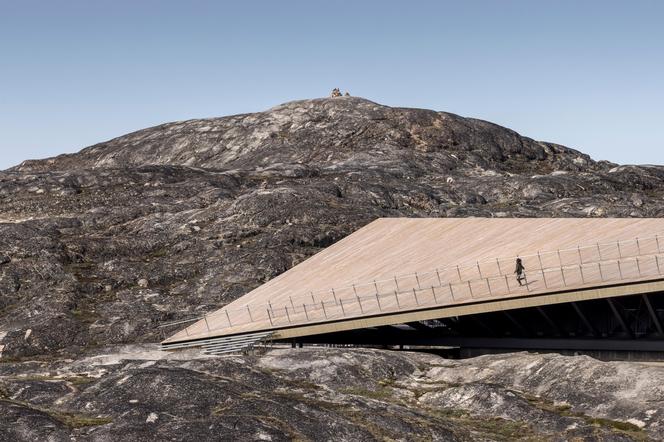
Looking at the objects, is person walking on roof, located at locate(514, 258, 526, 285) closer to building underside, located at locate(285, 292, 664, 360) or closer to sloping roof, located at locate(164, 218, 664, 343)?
sloping roof, located at locate(164, 218, 664, 343)

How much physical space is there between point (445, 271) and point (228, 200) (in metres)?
38.0

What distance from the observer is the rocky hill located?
78938mm

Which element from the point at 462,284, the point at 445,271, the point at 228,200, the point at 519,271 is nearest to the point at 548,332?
the point at 519,271

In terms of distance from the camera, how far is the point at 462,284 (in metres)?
62.4

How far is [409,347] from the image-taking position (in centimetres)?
7012

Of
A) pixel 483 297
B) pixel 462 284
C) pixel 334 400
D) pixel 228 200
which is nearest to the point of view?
pixel 334 400

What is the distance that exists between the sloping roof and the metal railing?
2.5 inches

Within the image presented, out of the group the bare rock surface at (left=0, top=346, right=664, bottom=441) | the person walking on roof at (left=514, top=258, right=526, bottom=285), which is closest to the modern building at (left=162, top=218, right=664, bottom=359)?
the person walking on roof at (left=514, top=258, right=526, bottom=285)

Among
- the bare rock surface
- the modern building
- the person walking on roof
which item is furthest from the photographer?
the person walking on roof

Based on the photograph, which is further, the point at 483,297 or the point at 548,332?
the point at 548,332

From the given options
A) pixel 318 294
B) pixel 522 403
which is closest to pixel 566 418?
pixel 522 403

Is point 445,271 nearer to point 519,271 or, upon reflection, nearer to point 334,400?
point 519,271

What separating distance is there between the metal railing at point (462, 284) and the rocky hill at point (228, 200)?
12094 mm

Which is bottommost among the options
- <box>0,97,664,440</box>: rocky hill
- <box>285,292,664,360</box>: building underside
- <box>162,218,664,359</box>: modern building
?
<box>285,292,664,360</box>: building underside
